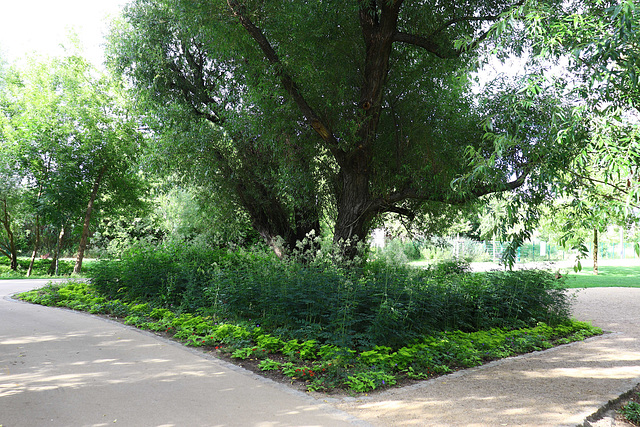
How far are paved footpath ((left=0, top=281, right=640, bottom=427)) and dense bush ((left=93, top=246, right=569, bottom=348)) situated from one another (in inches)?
44.6

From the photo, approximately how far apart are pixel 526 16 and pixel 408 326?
4.27 metres

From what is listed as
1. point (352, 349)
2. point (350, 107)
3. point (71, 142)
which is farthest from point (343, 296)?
point (71, 142)

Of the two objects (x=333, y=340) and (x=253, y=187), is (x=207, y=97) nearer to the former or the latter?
(x=253, y=187)

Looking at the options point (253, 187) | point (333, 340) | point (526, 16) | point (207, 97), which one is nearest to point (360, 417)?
point (333, 340)

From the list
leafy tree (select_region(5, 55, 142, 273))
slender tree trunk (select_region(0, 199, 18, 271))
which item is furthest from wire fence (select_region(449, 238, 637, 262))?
slender tree trunk (select_region(0, 199, 18, 271))

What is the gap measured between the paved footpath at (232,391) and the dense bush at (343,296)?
3.72 feet

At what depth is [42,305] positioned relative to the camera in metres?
11.4

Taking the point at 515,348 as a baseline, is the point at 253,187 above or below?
above

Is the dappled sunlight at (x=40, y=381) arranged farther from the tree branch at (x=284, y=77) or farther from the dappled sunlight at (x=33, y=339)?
the tree branch at (x=284, y=77)

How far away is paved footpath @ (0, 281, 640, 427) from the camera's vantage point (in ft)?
13.8

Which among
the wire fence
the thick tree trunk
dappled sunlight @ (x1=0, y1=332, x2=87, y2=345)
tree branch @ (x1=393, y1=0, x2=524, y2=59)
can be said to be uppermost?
tree branch @ (x1=393, y1=0, x2=524, y2=59)

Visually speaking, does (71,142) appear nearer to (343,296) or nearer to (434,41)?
(434,41)

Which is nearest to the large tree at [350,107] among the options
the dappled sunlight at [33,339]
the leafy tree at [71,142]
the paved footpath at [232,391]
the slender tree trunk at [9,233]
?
the paved footpath at [232,391]

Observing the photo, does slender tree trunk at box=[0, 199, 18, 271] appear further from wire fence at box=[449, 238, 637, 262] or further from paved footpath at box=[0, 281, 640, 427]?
wire fence at box=[449, 238, 637, 262]
